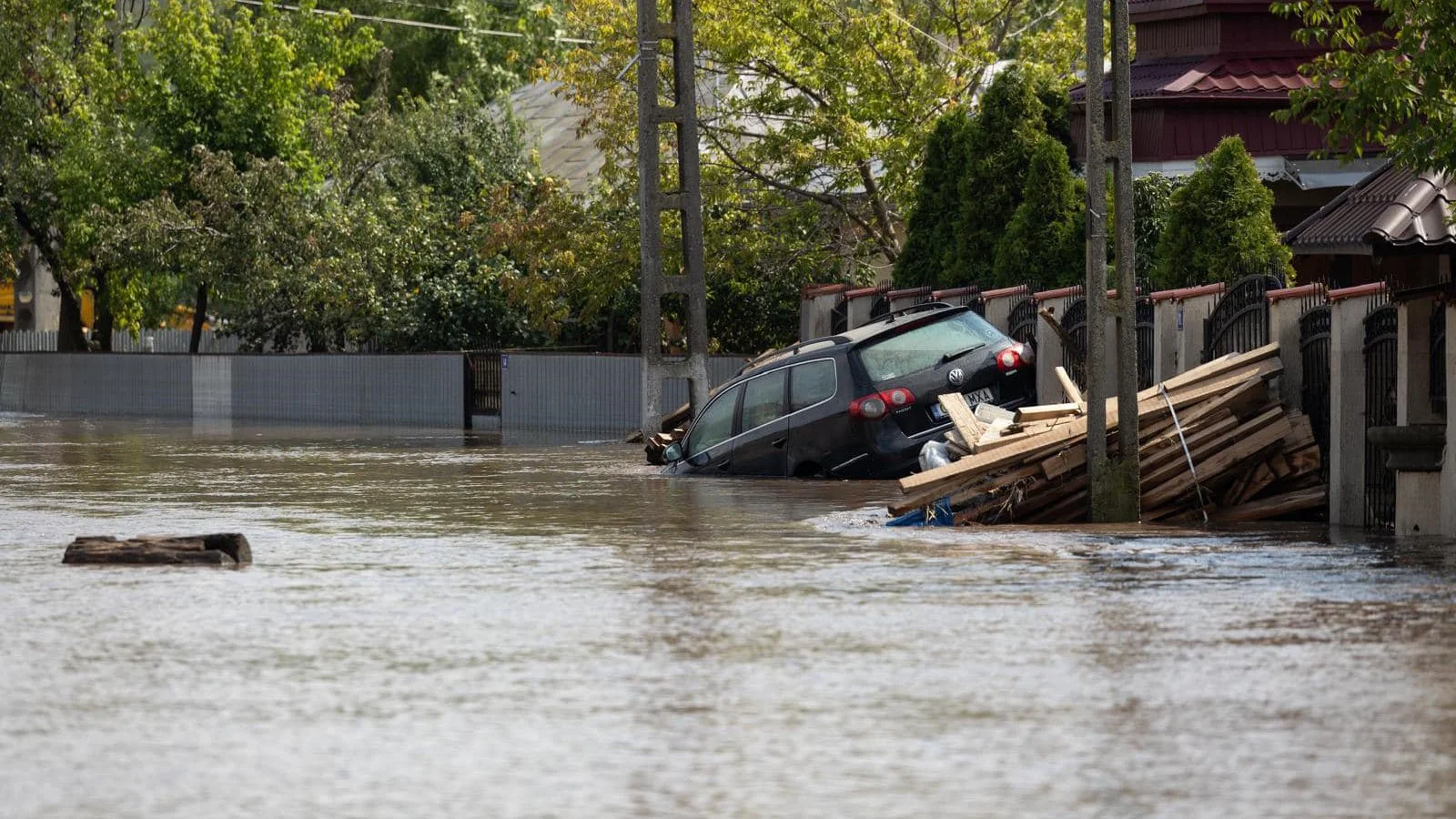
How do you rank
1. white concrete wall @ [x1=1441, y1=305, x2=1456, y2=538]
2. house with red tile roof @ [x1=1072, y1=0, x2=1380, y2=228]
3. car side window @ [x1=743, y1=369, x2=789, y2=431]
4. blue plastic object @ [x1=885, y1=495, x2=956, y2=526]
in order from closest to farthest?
white concrete wall @ [x1=1441, y1=305, x2=1456, y2=538]
blue plastic object @ [x1=885, y1=495, x2=956, y2=526]
car side window @ [x1=743, y1=369, x2=789, y2=431]
house with red tile roof @ [x1=1072, y1=0, x2=1380, y2=228]

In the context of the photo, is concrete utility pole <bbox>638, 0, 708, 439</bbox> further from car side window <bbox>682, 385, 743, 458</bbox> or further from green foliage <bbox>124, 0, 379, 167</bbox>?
green foliage <bbox>124, 0, 379, 167</bbox>

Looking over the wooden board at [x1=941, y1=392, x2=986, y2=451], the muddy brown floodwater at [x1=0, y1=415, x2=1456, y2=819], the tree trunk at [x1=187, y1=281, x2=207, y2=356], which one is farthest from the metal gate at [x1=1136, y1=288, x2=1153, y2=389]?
the tree trunk at [x1=187, y1=281, x2=207, y2=356]

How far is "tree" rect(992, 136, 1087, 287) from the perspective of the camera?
2848 centimetres

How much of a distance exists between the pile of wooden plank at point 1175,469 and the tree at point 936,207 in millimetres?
12971

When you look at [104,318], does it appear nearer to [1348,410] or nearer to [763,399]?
[763,399]

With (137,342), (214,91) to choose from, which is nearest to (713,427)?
(214,91)

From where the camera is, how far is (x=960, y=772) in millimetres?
7668

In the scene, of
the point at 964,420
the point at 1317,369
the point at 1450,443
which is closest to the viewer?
the point at 1450,443

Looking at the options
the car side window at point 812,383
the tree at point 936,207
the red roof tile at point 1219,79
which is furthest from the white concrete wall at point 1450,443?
the red roof tile at point 1219,79

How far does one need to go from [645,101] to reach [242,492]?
895 cm

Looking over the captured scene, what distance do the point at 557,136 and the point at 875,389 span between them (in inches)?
1381

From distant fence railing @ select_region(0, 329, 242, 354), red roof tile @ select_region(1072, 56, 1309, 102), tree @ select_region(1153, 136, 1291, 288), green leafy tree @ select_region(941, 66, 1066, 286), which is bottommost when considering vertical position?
distant fence railing @ select_region(0, 329, 242, 354)

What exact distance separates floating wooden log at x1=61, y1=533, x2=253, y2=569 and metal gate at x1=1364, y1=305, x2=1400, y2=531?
7820mm

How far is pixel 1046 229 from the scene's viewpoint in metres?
28.7
